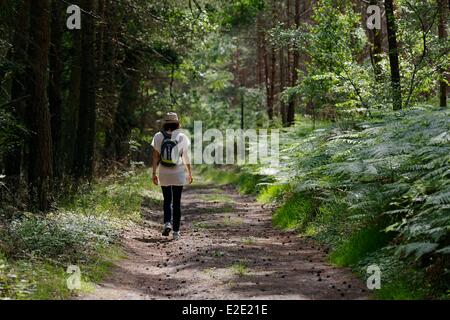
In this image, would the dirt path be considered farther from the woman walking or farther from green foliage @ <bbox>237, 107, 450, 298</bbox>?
the woman walking

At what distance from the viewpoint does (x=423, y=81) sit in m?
14.2

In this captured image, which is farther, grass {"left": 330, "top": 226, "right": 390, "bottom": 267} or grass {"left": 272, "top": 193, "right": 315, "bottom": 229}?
grass {"left": 272, "top": 193, "right": 315, "bottom": 229}

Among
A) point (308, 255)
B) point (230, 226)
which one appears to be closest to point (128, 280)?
point (308, 255)

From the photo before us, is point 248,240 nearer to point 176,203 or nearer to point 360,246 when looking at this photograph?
point 176,203

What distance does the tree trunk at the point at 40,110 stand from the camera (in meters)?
12.1

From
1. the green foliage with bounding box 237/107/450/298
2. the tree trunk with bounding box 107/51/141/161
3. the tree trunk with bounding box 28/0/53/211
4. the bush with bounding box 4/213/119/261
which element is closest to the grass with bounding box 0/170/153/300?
the bush with bounding box 4/213/119/261

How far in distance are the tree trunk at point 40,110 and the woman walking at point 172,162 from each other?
7.72ft

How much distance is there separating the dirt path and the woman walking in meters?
0.80

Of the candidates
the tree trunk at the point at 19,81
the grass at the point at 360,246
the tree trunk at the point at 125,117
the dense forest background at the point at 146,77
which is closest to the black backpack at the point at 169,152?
the dense forest background at the point at 146,77

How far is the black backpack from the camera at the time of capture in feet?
38.1

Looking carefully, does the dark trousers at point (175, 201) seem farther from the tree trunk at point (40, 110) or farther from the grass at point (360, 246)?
the grass at point (360, 246)

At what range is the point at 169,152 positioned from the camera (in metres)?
11.6

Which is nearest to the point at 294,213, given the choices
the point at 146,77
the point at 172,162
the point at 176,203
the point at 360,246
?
the point at 176,203
